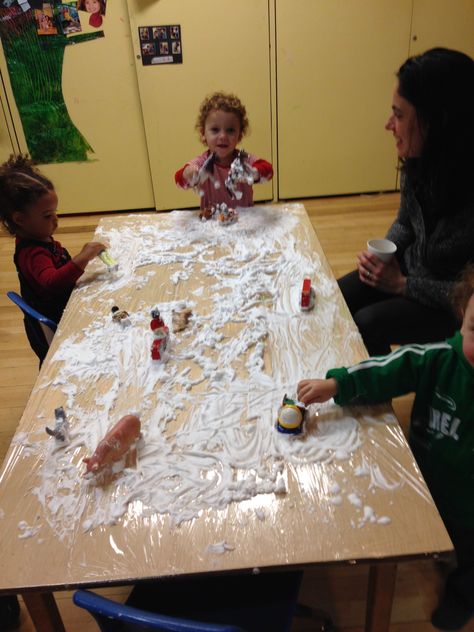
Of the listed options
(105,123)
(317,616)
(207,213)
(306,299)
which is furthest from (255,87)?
(317,616)

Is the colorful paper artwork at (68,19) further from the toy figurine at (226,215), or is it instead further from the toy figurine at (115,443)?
the toy figurine at (115,443)

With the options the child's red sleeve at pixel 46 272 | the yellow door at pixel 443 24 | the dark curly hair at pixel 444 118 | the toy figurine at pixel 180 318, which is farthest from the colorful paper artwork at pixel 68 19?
the toy figurine at pixel 180 318

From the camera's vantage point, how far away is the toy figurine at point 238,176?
1976 mm

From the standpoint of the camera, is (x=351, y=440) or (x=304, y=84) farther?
(x=304, y=84)

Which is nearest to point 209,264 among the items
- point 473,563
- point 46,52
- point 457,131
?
point 457,131

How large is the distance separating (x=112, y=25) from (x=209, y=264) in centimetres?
244

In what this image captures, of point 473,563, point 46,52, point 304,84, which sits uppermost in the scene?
point 46,52

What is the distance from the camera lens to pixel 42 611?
2.65ft

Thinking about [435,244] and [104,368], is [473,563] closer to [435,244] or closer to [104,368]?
[435,244]

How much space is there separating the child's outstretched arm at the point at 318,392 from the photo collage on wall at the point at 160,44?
9.73ft

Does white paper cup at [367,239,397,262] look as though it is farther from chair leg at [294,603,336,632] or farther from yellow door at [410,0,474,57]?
yellow door at [410,0,474,57]

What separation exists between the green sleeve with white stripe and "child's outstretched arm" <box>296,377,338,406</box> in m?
0.01

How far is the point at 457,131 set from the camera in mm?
1284

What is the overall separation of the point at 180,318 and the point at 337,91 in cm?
281
